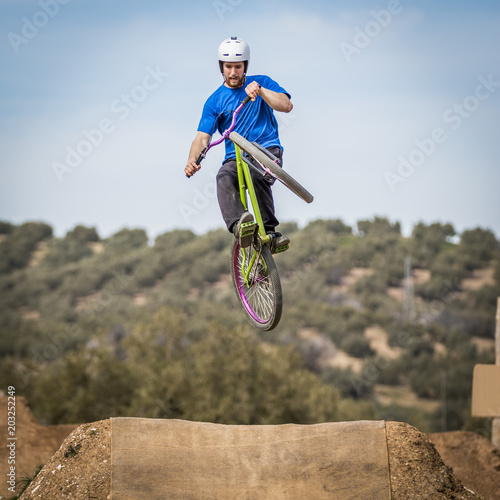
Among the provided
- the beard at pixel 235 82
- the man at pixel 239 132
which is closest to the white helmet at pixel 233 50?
the man at pixel 239 132

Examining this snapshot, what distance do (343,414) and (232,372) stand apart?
8.21 m

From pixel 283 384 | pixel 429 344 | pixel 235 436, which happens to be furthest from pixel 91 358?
pixel 429 344

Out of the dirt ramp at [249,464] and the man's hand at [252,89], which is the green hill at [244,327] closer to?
the dirt ramp at [249,464]

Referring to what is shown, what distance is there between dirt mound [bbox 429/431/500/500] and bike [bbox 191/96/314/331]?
6815 mm

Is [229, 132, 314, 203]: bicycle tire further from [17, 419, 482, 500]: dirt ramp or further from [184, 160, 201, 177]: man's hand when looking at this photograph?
[17, 419, 482, 500]: dirt ramp

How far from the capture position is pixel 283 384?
43.8 meters

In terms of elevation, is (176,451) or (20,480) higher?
(176,451)

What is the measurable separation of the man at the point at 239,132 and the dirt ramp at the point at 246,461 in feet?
9.99

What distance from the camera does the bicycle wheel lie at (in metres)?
9.79

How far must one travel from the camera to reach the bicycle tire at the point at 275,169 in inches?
362

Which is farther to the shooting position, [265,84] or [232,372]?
[232,372]

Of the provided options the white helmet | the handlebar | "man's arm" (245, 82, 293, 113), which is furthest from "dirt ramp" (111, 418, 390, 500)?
the white helmet

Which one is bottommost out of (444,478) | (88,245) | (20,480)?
(20,480)

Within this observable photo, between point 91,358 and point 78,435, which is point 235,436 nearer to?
point 78,435
